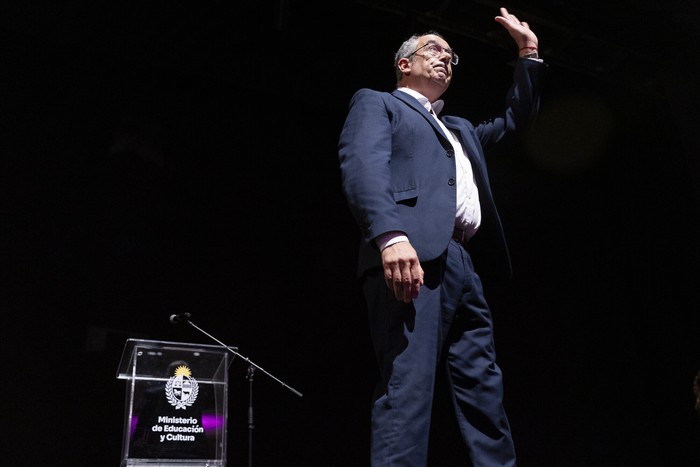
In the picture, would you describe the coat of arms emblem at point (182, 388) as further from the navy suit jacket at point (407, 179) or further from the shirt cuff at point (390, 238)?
the shirt cuff at point (390, 238)

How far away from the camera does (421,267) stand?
1.54 meters

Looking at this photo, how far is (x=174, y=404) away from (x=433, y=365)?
1370mm

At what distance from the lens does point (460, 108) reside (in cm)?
434

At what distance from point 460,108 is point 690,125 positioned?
141 cm

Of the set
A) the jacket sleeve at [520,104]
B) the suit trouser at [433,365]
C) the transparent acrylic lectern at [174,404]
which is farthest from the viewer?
the transparent acrylic lectern at [174,404]

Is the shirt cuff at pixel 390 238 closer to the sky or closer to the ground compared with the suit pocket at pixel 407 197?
closer to the ground

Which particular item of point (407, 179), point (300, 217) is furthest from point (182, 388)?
point (300, 217)

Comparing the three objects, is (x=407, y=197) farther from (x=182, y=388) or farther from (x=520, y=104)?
(x=182, y=388)

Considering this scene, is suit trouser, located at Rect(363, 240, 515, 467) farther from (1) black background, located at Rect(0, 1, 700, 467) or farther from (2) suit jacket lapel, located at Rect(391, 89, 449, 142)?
(1) black background, located at Rect(0, 1, 700, 467)

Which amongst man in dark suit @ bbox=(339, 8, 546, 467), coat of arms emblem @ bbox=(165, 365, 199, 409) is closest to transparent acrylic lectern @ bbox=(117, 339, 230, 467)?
coat of arms emblem @ bbox=(165, 365, 199, 409)

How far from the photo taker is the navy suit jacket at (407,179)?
155 centimetres

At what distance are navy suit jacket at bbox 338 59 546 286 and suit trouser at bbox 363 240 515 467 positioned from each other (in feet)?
0.30

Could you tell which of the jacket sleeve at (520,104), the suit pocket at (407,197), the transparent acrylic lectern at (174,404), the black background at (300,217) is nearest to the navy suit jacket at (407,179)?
the suit pocket at (407,197)

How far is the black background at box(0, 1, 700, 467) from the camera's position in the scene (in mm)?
3266
